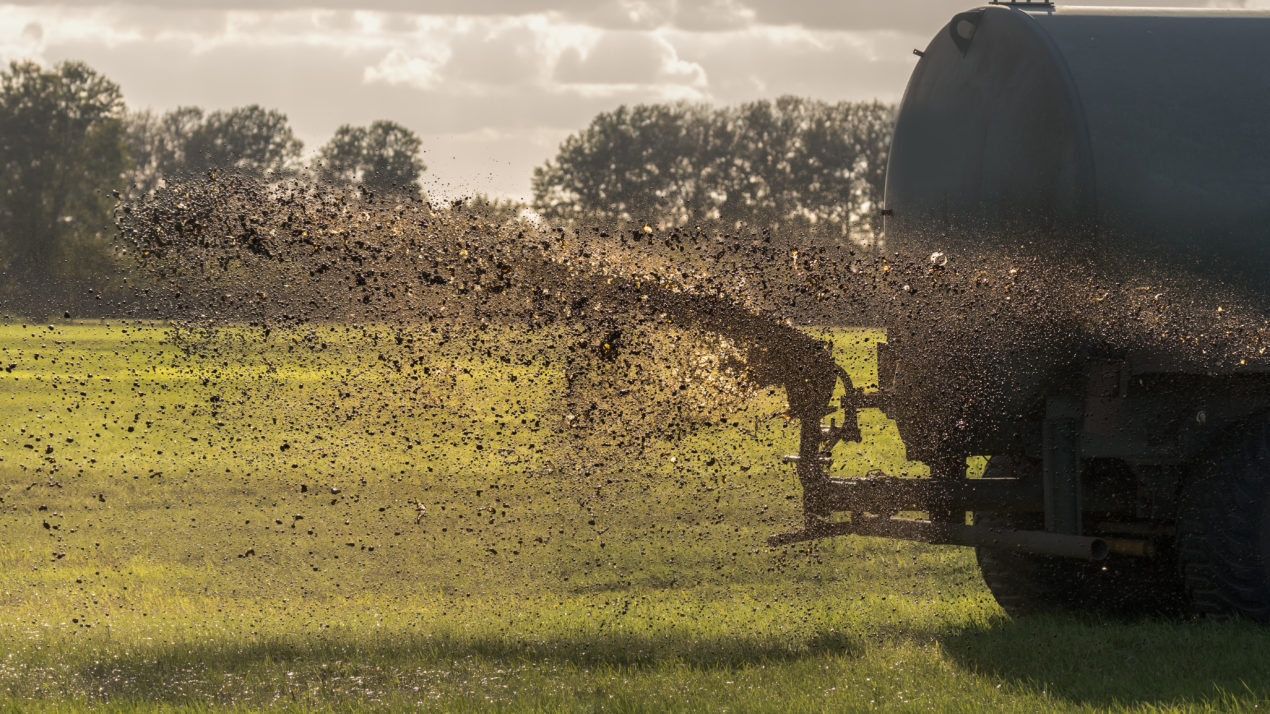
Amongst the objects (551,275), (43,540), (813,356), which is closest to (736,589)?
(813,356)

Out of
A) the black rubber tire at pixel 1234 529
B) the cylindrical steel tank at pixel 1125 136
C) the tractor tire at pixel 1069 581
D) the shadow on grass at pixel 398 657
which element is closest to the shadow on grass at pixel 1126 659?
the black rubber tire at pixel 1234 529

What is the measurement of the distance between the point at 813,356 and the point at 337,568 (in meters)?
5.21

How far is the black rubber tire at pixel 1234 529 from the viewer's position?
25.1ft

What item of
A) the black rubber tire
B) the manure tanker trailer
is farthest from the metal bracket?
the black rubber tire

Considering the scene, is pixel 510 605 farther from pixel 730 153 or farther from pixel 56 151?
pixel 730 153

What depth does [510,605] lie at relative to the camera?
9.66 meters

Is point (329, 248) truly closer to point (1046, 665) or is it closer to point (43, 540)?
point (1046, 665)

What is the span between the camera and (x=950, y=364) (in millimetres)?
8250

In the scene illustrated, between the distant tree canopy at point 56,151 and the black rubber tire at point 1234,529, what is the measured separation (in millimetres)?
51504

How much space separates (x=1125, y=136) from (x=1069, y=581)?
3.11m

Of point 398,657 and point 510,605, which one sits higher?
point 398,657

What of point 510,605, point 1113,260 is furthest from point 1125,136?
point 510,605

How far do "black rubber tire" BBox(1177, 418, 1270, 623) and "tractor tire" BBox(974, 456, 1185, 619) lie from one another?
0.93 m

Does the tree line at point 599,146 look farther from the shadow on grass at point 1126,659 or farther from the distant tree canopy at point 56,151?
the shadow on grass at point 1126,659
